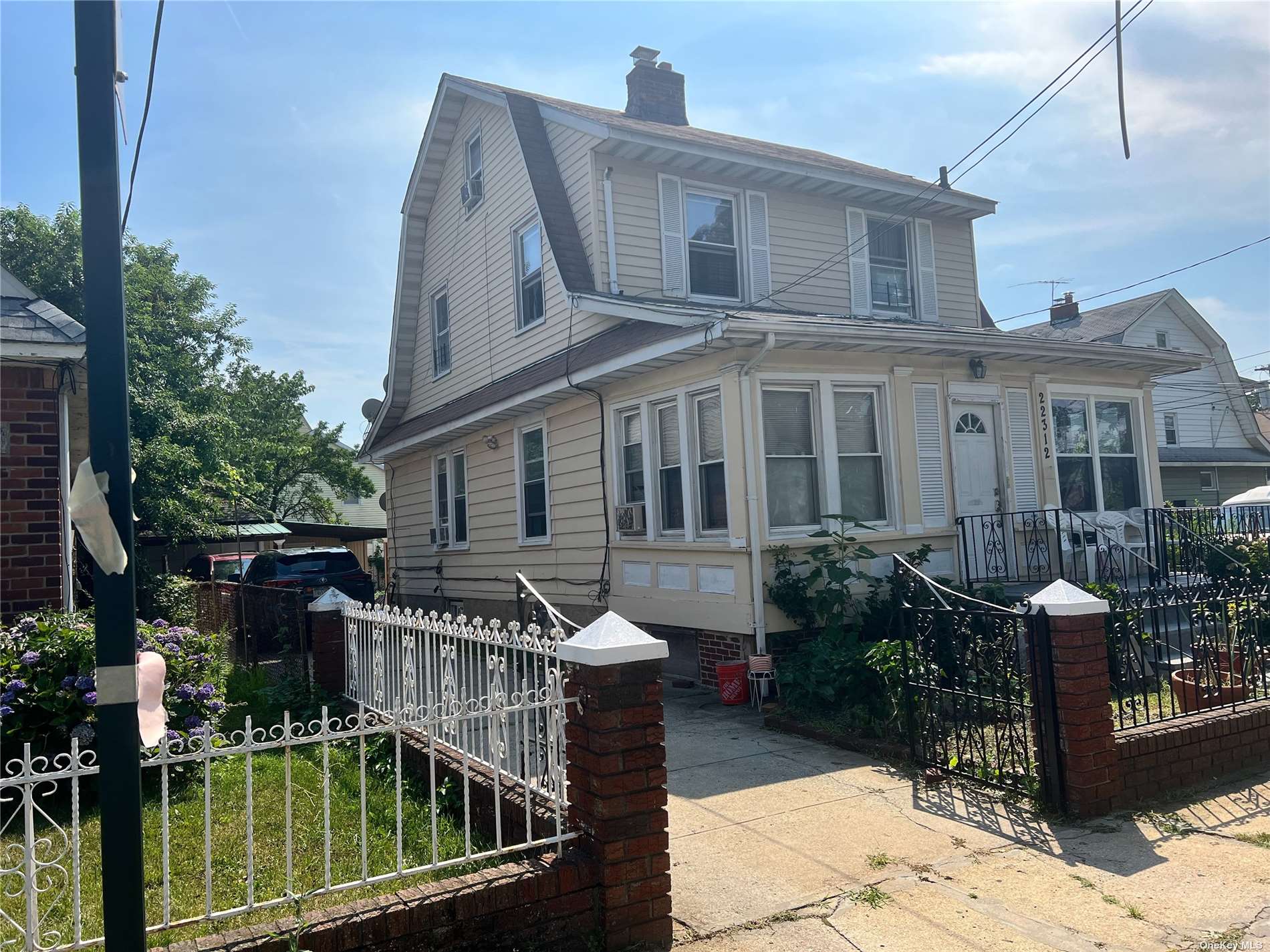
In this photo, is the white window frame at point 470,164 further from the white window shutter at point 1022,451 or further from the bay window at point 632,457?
the white window shutter at point 1022,451

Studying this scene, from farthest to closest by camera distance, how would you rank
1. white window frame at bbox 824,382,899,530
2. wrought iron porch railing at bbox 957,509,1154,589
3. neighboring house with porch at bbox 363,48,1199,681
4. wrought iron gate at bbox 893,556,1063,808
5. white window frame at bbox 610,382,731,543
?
wrought iron porch railing at bbox 957,509,1154,589
white window frame at bbox 824,382,899,530
white window frame at bbox 610,382,731,543
neighboring house with porch at bbox 363,48,1199,681
wrought iron gate at bbox 893,556,1063,808

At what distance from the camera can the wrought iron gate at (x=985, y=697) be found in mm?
5574

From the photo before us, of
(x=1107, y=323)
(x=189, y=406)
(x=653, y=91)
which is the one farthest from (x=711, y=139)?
(x=1107, y=323)

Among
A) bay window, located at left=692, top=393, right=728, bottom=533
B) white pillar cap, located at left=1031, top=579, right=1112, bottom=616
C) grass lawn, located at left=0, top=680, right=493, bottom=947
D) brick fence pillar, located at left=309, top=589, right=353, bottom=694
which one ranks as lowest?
grass lawn, located at left=0, top=680, right=493, bottom=947

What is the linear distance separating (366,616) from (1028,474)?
28.4 feet

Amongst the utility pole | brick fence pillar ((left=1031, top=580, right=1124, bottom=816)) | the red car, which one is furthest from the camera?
the red car

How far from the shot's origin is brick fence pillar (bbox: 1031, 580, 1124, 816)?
17.7 feet

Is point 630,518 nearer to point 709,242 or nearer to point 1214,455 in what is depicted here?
point 709,242

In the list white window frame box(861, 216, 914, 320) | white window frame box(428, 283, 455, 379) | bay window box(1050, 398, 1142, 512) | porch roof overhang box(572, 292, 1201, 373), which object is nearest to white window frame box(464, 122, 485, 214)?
white window frame box(428, 283, 455, 379)

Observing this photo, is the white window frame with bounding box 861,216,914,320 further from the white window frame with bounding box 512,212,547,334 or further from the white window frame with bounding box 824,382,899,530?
the white window frame with bounding box 512,212,547,334

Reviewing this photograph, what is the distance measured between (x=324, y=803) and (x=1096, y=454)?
1166 centimetres

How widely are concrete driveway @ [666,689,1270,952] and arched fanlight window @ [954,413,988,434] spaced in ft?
18.7

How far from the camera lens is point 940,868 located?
187 inches

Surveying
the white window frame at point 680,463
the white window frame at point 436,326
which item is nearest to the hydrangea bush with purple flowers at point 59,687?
the white window frame at point 680,463
